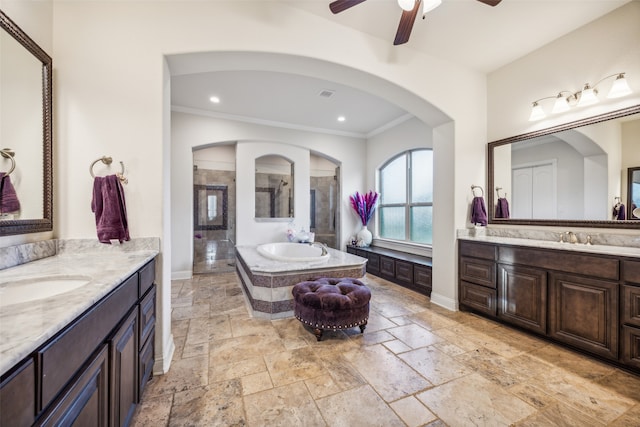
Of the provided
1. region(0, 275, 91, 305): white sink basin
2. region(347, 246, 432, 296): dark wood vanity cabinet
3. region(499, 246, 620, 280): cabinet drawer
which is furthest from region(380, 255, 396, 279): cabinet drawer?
region(0, 275, 91, 305): white sink basin

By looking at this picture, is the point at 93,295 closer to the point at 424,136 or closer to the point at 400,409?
the point at 400,409

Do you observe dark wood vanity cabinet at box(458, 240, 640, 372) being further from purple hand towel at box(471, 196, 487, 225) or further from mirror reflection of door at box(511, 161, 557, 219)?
mirror reflection of door at box(511, 161, 557, 219)

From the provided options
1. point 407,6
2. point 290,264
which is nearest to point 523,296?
point 290,264

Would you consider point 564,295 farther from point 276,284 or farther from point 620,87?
point 276,284

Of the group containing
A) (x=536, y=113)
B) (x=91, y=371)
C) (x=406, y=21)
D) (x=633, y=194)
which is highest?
(x=406, y=21)

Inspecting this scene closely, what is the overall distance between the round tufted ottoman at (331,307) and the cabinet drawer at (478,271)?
1393mm

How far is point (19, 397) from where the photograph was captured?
1.84 feet

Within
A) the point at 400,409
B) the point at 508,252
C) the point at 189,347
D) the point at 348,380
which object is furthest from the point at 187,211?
the point at 508,252

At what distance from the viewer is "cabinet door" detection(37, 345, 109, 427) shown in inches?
27.5

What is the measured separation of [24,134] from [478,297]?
400cm

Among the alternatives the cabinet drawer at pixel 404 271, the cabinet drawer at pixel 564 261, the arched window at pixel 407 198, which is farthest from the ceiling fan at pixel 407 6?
the cabinet drawer at pixel 404 271

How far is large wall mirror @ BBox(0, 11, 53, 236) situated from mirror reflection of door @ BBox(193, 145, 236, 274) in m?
3.10

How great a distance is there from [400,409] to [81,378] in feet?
5.17

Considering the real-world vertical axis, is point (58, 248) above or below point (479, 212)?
below
